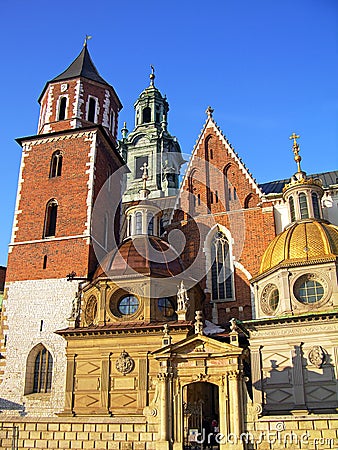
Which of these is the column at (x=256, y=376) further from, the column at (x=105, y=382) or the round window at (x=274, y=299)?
the column at (x=105, y=382)

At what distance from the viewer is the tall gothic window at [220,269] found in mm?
25484

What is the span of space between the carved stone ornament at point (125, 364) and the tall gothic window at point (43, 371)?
12.9 ft

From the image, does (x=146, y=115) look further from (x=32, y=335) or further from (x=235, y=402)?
(x=235, y=402)

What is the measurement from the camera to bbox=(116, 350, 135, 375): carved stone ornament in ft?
67.8

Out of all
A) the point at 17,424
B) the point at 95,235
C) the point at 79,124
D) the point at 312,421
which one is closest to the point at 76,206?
the point at 95,235

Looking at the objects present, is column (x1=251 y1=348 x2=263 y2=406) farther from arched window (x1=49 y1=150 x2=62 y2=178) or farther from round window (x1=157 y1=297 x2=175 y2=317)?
arched window (x1=49 y1=150 x2=62 y2=178)

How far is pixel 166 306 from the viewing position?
22109mm

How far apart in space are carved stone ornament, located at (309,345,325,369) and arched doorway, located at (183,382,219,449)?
4091mm

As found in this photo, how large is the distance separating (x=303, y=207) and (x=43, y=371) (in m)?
14.3

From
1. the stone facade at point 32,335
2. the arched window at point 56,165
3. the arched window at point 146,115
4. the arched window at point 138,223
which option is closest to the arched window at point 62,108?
the arched window at point 56,165

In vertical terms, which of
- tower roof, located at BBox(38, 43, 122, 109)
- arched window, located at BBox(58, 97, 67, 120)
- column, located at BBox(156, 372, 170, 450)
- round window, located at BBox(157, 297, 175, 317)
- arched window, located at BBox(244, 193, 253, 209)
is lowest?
column, located at BBox(156, 372, 170, 450)

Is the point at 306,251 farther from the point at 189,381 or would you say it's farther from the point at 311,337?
the point at 189,381

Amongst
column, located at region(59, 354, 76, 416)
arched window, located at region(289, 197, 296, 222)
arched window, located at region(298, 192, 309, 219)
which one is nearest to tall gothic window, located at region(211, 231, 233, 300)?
arched window, located at region(289, 197, 296, 222)

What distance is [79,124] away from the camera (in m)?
29.1
